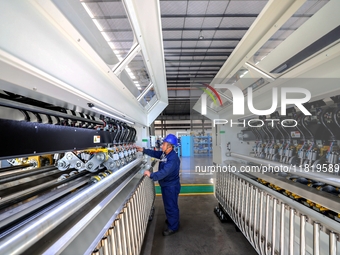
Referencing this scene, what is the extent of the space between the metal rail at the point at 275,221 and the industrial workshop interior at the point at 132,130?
0.01m

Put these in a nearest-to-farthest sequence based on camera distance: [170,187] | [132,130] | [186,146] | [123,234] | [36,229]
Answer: [36,229] → [123,234] → [170,187] → [132,130] → [186,146]

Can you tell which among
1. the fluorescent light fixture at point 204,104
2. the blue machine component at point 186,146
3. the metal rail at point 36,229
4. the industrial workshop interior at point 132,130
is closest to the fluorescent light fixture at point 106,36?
the industrial workshop interior at point 132,130

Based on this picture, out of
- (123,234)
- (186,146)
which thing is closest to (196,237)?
(123,234)

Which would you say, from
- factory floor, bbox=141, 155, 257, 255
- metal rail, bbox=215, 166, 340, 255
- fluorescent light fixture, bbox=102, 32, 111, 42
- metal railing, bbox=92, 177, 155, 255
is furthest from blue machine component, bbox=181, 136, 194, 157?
fluorescent light fixture, bbox=102, 32, 111, 42

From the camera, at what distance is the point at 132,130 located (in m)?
3.55

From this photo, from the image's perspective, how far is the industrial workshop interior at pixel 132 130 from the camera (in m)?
0.91

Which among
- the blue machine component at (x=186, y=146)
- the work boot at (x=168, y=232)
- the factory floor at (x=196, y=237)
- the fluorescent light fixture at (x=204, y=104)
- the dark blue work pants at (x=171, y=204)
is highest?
the fluorescent light fixture at (x=204, y=104)

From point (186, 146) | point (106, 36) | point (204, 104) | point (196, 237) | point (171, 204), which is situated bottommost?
point (196, 237)

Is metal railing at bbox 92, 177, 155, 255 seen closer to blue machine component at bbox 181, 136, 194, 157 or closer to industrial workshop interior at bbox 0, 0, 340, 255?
industrial workshop interior at bbox 0, 0, 340, 255

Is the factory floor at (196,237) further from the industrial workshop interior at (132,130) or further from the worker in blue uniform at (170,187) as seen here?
the worker in blue uniform at (170,187)

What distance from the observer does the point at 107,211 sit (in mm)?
1552

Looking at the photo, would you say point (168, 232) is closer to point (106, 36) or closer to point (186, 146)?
point (106, 36)

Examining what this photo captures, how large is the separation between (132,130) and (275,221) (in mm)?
2610

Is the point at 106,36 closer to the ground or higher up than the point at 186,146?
higher up
